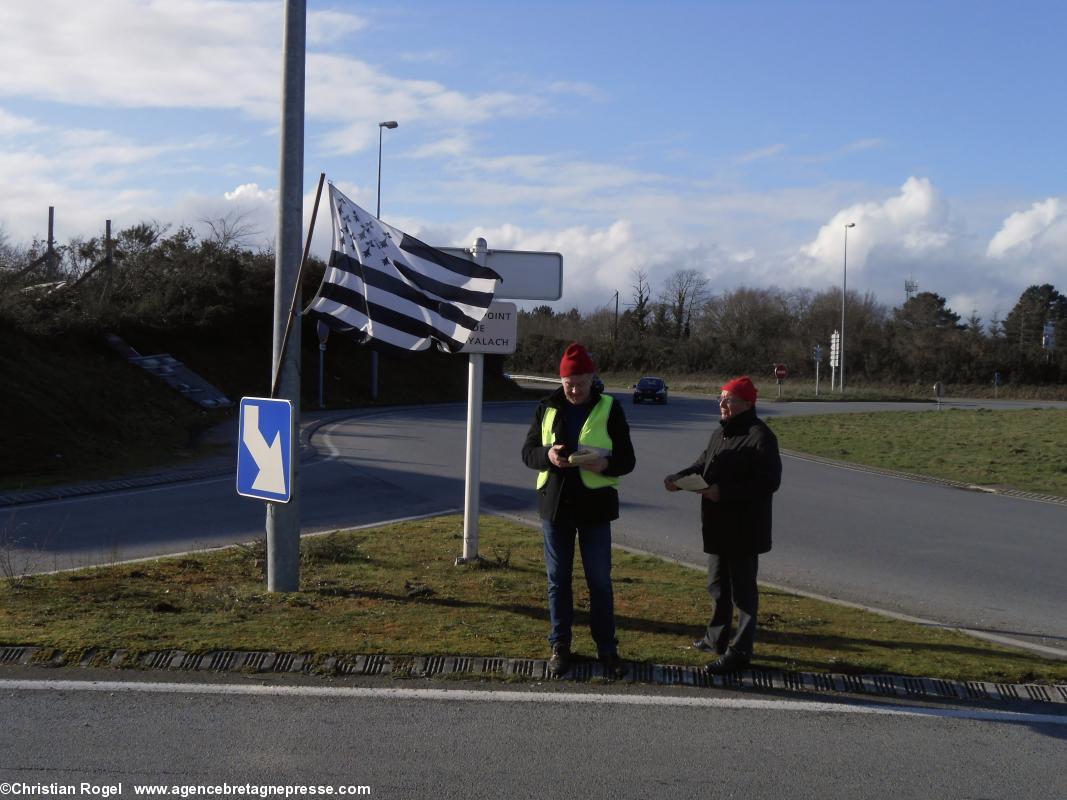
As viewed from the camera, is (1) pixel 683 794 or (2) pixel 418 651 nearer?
(1) pixel 683 794

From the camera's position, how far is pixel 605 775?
4.41 metres

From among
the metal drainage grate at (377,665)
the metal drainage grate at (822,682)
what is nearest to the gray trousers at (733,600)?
the metal drainage grate at (822,682)

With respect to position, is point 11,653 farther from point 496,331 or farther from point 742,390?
point 742,390

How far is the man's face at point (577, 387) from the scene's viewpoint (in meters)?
5.86

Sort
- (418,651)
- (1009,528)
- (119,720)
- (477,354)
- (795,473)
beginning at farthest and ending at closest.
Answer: (795,473)
(1009,528)
(477,354)
(418,651)
(119,720)

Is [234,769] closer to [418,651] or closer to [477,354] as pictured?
[418,651]

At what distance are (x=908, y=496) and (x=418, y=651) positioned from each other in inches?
490

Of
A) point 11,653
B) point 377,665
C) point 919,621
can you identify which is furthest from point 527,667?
point 919,621

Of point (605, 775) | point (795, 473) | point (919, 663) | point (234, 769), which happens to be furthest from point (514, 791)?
point (795, 473)

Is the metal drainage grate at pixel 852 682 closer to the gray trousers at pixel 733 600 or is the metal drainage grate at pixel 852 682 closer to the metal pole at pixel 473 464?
the gray trousers at pixel 733 600

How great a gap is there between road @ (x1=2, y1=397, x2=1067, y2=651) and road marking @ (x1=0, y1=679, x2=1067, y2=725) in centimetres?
217

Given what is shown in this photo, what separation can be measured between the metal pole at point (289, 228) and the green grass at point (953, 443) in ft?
47.4

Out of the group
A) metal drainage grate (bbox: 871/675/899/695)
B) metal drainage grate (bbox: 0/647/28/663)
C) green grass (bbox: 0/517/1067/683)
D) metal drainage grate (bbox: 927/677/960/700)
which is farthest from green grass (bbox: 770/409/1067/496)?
metal drainage grate (bbox: 0/647/28/663)

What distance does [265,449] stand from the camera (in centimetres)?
701
